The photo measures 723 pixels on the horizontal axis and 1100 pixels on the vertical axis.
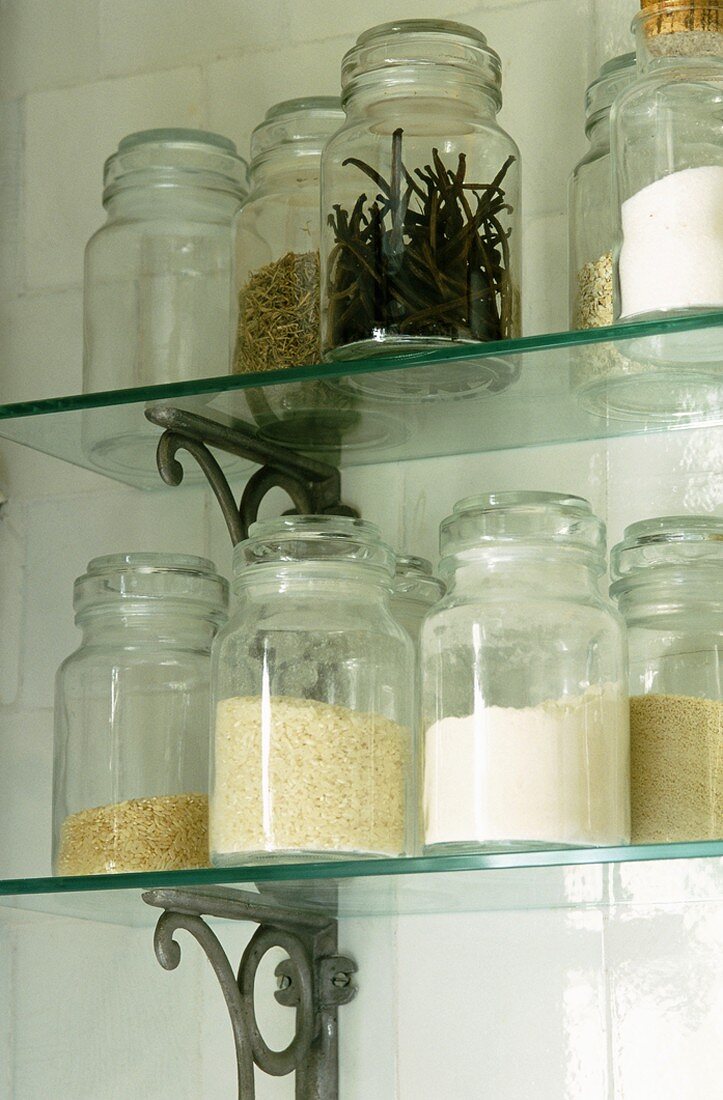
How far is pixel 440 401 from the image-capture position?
3.19 feet

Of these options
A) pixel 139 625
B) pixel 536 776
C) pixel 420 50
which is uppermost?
pixel 420 50

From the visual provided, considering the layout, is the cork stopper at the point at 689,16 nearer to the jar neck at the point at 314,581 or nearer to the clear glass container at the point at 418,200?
the clear glass container at the point at 418,200

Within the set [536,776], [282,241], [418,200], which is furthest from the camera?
[282,241]

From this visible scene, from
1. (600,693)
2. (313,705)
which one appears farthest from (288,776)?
(600,693)

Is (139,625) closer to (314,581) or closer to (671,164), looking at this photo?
(314,581)

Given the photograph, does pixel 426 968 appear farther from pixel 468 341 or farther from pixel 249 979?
pixel 468 341

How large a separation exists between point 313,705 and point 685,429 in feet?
1.04

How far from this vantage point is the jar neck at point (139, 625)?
0.98 meters

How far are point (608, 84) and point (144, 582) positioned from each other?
1.38 ft

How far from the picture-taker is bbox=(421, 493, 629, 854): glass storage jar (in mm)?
800

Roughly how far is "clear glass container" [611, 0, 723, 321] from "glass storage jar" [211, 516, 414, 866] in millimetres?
212

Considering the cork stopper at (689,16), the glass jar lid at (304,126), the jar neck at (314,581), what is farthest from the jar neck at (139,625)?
the cork stopper at (689,16)

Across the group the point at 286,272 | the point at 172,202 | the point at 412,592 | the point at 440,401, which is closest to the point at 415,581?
the point at 412,592

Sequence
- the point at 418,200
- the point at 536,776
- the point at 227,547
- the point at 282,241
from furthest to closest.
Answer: the point at 227,547, the point at 282,241, the point at 418,200, the point at 536,776
